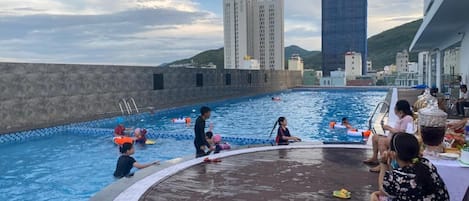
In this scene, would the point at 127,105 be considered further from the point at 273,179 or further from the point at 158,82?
the point at 273,179

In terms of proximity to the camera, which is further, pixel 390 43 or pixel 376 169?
pixel 390 43

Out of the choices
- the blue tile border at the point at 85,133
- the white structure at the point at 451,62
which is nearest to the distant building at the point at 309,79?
the white structure at the point at 451,62

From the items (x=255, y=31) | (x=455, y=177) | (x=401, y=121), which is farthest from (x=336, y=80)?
(x=455, y=177)

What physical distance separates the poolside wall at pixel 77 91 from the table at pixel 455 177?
11589 mm

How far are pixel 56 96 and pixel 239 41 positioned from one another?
3916cm

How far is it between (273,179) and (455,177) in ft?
6.48

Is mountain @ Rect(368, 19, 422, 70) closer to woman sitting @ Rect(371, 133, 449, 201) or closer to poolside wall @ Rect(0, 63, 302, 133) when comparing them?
poolside wall @ Rect(0, 63, 302, 133)

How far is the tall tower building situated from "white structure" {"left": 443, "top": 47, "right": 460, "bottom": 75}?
134ft

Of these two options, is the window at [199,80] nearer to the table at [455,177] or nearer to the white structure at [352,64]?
the table at [455,177]

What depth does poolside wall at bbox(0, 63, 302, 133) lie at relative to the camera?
1143 centimetres

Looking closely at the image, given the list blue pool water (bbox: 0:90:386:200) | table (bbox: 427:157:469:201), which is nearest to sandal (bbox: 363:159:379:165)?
table (bbox: 427:157:469:201)

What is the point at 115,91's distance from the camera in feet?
50.1

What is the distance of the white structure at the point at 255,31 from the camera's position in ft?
166

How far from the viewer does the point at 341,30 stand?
61.6 m
